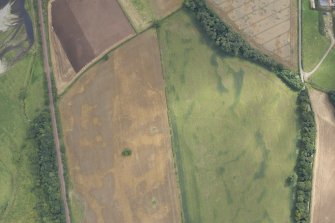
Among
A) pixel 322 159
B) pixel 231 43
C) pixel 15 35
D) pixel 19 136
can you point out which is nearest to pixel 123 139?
pixel 19 136

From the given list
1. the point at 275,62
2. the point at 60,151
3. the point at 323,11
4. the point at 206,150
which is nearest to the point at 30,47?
the point at 60,151

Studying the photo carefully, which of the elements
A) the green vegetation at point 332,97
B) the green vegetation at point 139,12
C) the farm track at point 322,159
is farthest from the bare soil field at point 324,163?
the green vegetation at point 139,12

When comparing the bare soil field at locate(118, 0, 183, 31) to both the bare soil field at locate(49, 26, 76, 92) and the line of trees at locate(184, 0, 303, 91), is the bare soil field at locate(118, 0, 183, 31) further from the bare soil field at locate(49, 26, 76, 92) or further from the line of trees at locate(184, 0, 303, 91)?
the bare soil field at locate(49, 26, 76, 92)

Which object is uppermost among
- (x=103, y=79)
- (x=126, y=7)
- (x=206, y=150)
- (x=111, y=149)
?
(x=126, y=7)

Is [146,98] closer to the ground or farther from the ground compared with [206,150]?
farther from the ground

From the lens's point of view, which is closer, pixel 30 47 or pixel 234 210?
pixel 234 210

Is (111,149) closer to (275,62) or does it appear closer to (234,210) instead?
(234,210)
